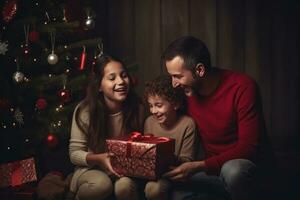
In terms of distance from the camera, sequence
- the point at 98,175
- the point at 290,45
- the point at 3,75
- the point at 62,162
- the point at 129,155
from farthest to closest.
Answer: the point at 290,45, the point at 62,162, the point at 3,75, the point at 98,175, the point at 129,155

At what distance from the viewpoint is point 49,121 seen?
3229 mm

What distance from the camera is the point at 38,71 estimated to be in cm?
332

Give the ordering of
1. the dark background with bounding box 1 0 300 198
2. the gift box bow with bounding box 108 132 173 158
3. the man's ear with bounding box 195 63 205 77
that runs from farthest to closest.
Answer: the dark background with bounding box 1 0 300 198, the man's ear with bounding box 195 63 205 77, the gift box bow with bounding box 108 132 173 158

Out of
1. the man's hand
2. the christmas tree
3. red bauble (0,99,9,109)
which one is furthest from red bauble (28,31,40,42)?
the man's hand

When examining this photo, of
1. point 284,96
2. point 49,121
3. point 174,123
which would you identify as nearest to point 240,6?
point 284,96

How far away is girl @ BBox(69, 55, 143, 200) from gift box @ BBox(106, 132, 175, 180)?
139 millimetres

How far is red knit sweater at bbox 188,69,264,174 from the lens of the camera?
267 cm

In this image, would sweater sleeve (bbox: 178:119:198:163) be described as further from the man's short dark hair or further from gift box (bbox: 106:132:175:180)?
the man's short dark hair

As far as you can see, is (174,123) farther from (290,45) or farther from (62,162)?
(290,45)

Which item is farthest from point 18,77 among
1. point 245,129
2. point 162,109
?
point 245,129

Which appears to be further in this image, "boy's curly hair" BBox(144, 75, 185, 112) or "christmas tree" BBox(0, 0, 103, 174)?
"christmas tree" BBox(0, 0, 103, 174)

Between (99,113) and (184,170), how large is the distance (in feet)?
2.27

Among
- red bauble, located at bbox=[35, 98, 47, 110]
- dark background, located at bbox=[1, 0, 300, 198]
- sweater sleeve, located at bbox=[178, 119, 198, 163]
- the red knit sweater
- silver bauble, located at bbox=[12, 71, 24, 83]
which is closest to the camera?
the red knit sweater

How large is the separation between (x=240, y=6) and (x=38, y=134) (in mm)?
1888
